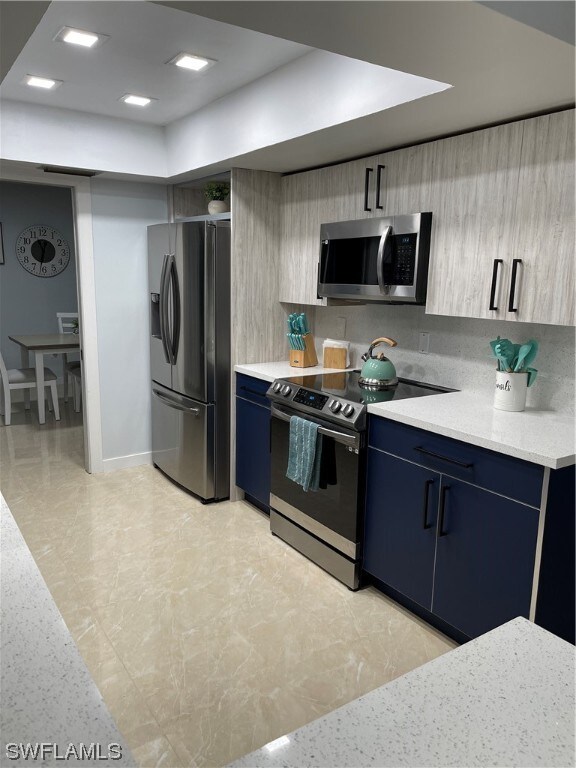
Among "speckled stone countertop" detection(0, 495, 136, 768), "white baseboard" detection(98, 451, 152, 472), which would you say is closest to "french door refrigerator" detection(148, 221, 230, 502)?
"white baseboard" detection(98, 451, 152, 472)

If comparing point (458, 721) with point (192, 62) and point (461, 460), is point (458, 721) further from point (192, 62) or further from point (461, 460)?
point (192, 62)

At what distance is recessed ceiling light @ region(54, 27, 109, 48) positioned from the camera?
2.30m

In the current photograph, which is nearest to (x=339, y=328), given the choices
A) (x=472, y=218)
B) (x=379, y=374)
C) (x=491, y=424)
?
(x=379, y=374)

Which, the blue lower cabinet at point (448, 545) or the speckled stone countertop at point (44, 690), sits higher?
the speckled stone countertop at point (44, 690)

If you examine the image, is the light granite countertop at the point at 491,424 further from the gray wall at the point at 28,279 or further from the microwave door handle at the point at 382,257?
the gray wall at the point at 28,279

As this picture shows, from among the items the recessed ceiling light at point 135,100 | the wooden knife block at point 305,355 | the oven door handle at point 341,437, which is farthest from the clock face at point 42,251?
the oven door handle at point 341,437

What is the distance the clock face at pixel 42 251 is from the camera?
671 centimetres

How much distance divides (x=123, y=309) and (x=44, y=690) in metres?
3.70

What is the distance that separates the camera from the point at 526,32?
1439 millimetres

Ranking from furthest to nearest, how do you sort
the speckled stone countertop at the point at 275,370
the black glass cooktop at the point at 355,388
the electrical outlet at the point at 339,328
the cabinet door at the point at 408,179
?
the electrical outlet at the point at 339,328
the speckled stone countertop at the point at 275,370
the black glass cooktop at the point at 355,388
the cabinet door at the point at 408,179

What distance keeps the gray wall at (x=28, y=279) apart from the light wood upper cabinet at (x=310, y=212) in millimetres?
3844

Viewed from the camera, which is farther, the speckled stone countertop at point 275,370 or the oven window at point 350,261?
the speckled stone countertop at point 275,370

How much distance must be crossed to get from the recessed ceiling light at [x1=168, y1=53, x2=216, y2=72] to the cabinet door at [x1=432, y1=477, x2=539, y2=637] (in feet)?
6.95

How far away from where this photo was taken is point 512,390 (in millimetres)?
2449
